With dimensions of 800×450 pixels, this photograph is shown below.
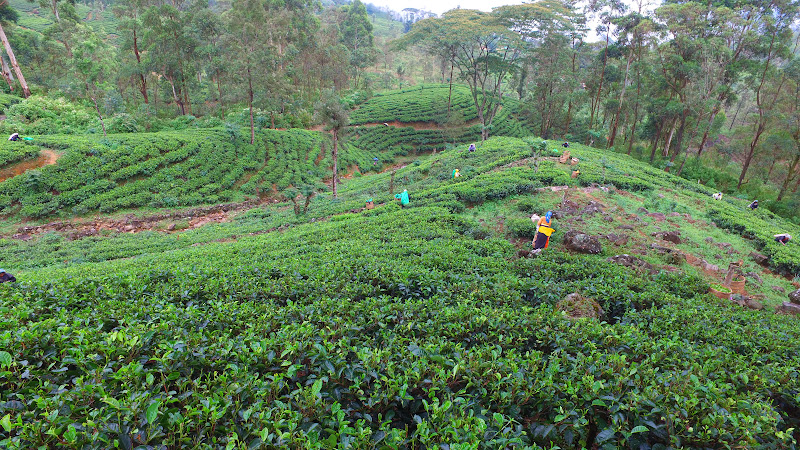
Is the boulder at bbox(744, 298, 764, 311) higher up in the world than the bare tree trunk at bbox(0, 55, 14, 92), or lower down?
lower down

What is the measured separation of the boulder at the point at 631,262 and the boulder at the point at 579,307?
241 centimetres

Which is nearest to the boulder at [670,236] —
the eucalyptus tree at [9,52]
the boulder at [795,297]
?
the boulder at [795,297]

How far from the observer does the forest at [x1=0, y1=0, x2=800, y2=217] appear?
61.0 feet

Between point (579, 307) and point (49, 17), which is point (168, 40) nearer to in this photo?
point (579, 307)

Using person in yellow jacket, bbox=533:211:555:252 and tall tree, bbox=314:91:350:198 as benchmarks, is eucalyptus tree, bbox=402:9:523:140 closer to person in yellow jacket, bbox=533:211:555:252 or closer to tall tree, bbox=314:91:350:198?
tall tree, bbox=314:91:350:198

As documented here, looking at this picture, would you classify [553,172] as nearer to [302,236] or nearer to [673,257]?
[673,257]

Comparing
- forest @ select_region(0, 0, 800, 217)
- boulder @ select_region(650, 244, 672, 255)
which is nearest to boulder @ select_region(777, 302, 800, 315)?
boulder @ select_region(650, 244, 672, 255)

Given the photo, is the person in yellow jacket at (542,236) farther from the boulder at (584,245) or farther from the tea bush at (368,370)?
the tea bush at (368,370)

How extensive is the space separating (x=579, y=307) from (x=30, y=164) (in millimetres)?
21108

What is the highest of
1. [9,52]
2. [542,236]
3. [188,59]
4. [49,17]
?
[49,17]

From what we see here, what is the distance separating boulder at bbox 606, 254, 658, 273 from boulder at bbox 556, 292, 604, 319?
241cm

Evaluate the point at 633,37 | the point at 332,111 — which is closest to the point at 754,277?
the point at 332,111

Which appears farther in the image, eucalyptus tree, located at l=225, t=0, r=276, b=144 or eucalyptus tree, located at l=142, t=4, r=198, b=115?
eucalyptus tree, located at l=142, t=4, r=198, b=115

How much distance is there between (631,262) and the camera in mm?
6672
